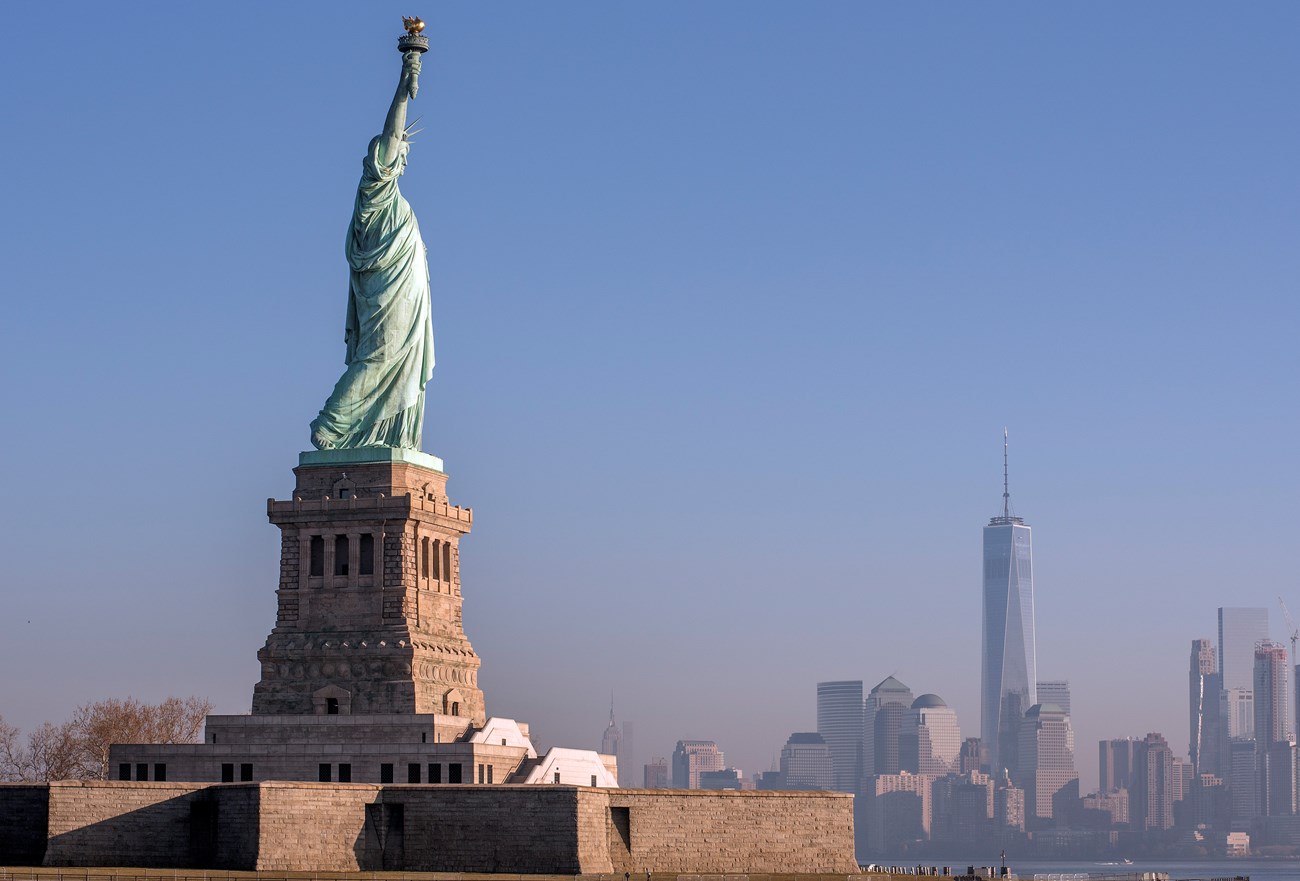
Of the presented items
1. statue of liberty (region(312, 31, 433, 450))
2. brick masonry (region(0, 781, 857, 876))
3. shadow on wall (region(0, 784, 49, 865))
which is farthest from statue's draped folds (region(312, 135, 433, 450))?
shadow on wall (region(0, 784, 49, 865))

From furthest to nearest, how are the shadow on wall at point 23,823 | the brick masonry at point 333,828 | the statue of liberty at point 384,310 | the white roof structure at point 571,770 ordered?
the statue of liberty at point 384,310 < the white roof structure at point 571,770 < the shadow on wall at point 23,823 < the brick masonry at point 333,828

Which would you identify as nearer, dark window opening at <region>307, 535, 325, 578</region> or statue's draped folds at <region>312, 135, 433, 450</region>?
dark window opening at <region>307, 535, 325, 578</region>

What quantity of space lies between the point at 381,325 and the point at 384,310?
590 mm

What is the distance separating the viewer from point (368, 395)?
90.6m

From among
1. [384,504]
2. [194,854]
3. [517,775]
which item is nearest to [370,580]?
[384,504]

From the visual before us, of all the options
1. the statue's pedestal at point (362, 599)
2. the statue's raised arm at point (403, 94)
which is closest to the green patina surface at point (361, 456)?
the statue's pedestal at point (362, 599)

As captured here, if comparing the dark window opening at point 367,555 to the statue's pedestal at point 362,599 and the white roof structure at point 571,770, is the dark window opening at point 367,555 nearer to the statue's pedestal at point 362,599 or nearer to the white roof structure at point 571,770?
the statue's pedestal at point 362,599

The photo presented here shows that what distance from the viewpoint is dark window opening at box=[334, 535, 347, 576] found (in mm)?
89000

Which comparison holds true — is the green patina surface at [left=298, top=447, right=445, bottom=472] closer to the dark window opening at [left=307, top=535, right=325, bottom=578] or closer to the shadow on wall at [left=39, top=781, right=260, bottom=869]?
the dark window opening at [left=307, top=535, right=325, bottom=578]

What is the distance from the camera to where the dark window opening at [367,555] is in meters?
88.7

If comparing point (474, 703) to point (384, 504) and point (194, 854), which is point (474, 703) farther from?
point (194, 854)

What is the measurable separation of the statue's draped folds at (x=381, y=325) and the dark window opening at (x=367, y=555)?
3.71 metres

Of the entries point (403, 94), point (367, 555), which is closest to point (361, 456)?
point (367, 555)

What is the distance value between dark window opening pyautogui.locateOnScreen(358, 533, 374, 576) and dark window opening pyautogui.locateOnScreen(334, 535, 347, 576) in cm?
66
